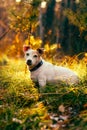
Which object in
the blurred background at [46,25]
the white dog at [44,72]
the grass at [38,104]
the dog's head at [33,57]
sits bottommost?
the grass at [38,104]

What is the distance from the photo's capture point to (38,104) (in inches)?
311

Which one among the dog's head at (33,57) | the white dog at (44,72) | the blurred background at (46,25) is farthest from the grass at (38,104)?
the blurred background at (46,25)

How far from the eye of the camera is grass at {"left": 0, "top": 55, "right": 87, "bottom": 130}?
688cm

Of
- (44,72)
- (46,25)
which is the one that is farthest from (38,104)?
(46,25)

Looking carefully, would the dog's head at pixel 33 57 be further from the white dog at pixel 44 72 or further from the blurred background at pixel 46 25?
the blurred background at pixel 46 25

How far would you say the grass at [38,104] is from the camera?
6.88 metres

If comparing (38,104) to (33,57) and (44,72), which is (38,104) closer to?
(44,72)

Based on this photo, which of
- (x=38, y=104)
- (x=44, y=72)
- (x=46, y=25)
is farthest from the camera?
(x=46, y=25)

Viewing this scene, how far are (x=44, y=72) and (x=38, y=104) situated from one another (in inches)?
50.3

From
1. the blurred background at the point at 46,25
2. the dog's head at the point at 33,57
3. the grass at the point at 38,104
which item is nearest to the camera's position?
the grass at the point at 38,104

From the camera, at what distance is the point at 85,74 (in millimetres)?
9930

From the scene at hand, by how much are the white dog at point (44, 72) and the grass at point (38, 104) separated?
0.59ft

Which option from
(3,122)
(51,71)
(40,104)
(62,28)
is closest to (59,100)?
(40,104)

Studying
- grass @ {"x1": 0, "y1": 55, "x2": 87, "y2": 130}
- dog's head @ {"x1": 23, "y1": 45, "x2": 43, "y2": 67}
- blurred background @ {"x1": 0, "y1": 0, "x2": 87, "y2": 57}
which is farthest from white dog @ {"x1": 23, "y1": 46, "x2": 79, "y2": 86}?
blurred background @ {"x1": 0, "y1": 0, "x2": 87, "y2": 57}
